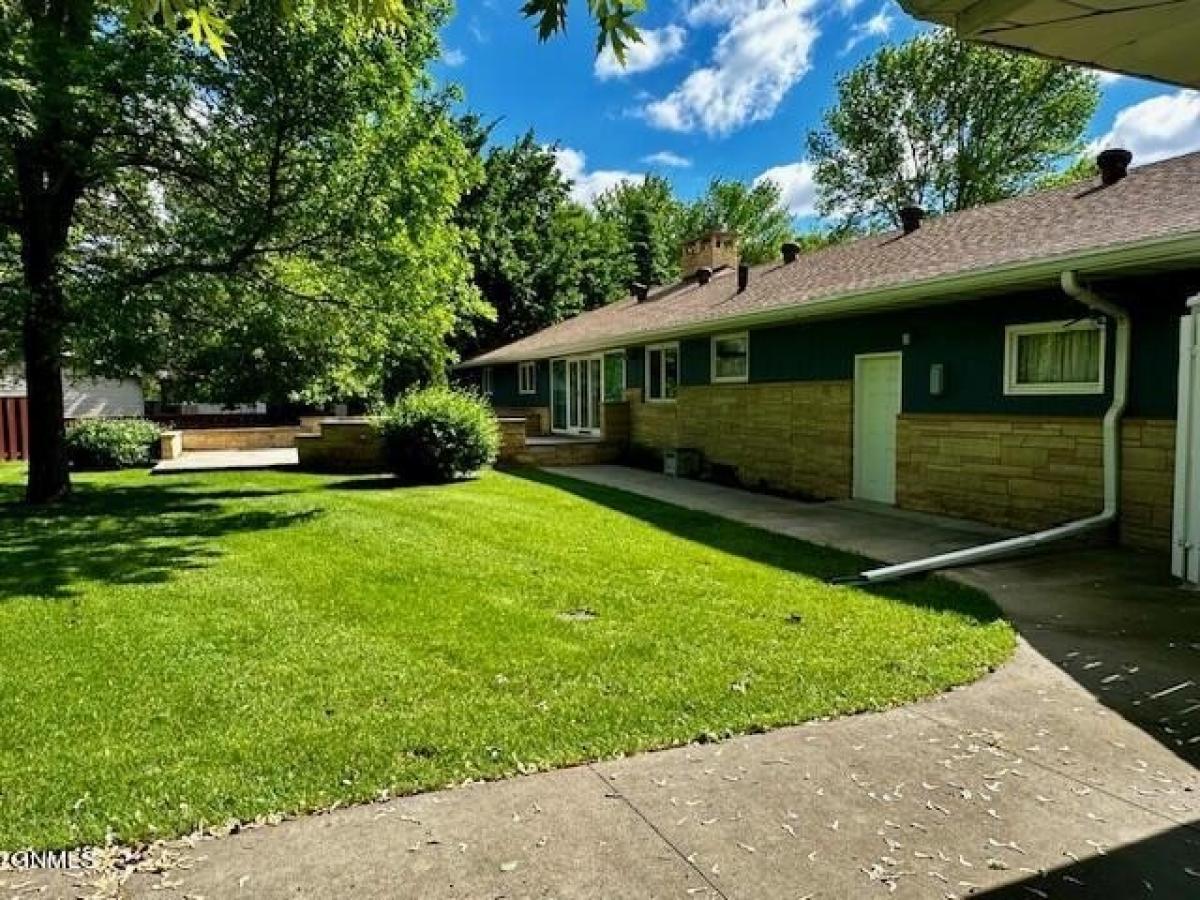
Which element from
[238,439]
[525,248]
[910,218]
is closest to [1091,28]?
[910,218]

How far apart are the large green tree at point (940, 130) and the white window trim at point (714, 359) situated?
21605 mm

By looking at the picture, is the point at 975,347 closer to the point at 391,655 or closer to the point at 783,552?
the point at 783,552

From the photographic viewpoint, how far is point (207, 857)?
8.81 ft

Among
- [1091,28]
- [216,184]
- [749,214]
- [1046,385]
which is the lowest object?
[1046,385]

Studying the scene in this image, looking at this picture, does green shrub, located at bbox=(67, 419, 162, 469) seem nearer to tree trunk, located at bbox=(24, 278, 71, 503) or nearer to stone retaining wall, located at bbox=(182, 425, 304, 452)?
stone retaining wall, located at bbox=(182, 425, 304, 452)

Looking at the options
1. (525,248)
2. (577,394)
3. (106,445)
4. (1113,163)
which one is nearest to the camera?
(1113,163)

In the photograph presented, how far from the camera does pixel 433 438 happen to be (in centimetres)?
1312

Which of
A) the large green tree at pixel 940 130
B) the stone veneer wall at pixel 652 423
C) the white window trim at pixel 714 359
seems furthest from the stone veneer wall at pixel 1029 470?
the large green tree at pixel 940 130

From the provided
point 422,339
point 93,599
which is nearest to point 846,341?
point 422,339

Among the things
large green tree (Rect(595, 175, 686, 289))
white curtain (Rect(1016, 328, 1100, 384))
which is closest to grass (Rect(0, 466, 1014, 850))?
white curtain (Rect(1016, 328, 1100, 384))

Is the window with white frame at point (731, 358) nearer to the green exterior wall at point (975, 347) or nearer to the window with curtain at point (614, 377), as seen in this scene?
the green exterior wall at point (975, 347)

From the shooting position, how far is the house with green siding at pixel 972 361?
762 centimetres

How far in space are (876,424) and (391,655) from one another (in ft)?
27.5

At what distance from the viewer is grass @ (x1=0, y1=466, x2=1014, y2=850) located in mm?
3281
